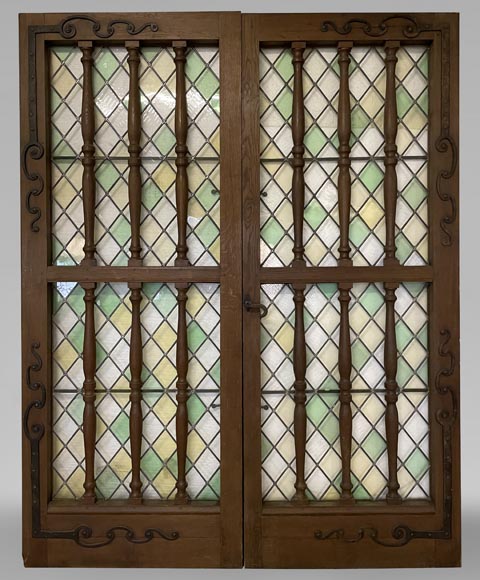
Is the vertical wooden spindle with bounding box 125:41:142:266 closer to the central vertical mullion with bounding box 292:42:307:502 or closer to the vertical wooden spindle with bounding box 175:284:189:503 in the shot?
the vertical wooden spindle with bounding box 175:284:189:503

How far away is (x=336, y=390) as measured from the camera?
11.3ft

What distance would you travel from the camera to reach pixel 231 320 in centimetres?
337

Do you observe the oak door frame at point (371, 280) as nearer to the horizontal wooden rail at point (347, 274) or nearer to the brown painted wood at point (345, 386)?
the horizontal wooden rail at point (347, 274)

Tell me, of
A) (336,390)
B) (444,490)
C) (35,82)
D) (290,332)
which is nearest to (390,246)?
(290,332)

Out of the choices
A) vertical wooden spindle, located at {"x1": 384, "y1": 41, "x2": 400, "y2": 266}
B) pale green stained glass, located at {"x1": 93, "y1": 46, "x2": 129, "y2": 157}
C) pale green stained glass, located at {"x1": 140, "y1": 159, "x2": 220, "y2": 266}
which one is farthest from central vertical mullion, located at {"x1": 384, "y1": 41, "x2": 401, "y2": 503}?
pale green stained glass, located at {"x1": 93, "y1": 46, "x2": 129, "y2": 157}

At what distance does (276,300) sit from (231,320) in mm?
222

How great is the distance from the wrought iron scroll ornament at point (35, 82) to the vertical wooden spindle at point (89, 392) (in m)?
0.42

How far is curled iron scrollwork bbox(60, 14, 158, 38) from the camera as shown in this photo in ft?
11.0

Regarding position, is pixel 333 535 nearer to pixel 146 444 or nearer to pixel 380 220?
pixel 146 444

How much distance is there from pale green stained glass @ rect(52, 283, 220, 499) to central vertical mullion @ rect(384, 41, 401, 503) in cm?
74

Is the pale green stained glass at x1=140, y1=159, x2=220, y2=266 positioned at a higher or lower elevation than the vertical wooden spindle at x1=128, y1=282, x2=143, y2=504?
higher

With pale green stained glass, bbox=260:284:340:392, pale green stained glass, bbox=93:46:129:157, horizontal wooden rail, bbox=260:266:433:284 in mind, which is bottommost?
pale green stained glass, bbox=260:284:340:392

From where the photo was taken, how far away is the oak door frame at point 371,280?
3.36 meters
